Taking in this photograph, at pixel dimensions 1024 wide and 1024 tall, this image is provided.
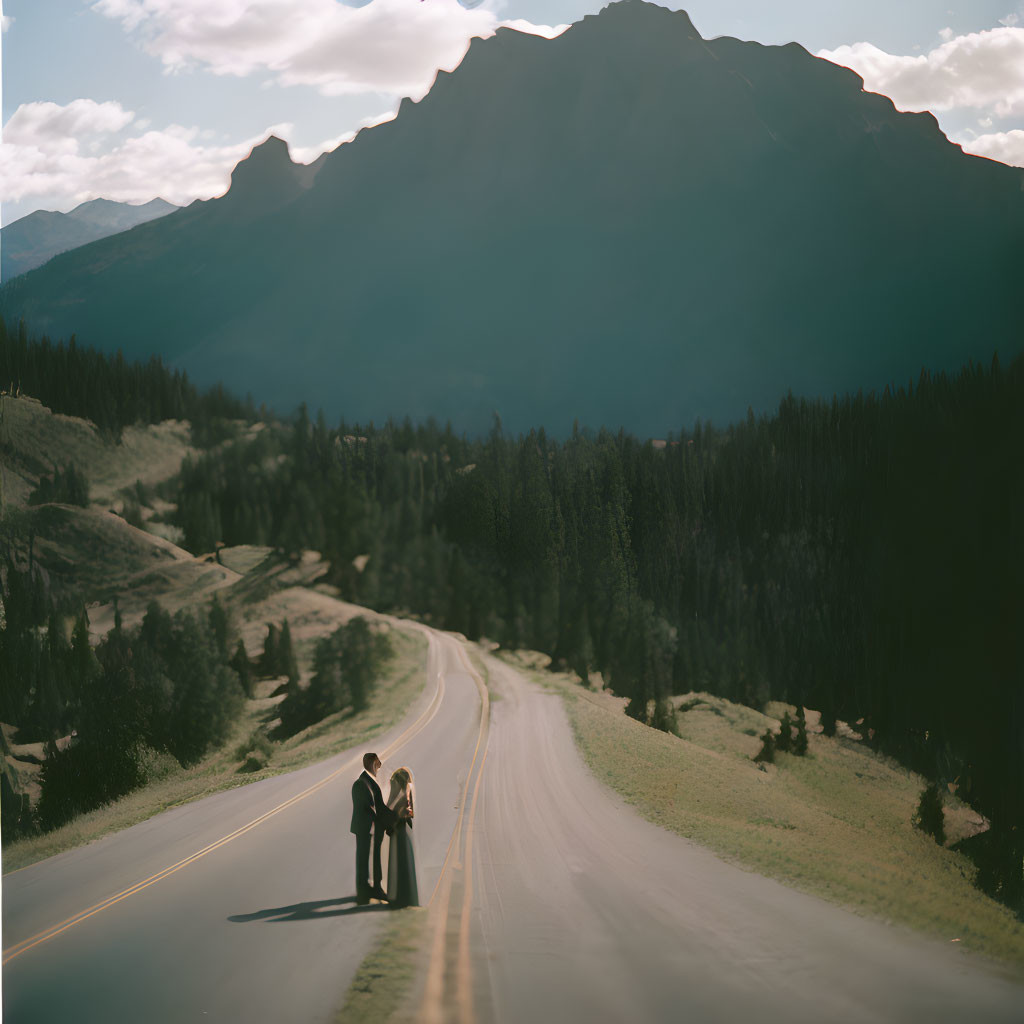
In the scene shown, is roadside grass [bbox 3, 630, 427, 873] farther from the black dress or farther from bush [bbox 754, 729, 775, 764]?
bush [bbox 754, 729, 775, 764]

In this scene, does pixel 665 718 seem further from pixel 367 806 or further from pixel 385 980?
pixel 385 980

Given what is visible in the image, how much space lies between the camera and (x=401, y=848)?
25.1 feet

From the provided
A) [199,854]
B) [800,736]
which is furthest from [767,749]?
[199,854]

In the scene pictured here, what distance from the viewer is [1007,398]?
1143 centimetres

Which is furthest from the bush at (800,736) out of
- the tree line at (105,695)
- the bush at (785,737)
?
the tree line at (105,695)

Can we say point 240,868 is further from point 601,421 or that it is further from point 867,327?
point 867,327

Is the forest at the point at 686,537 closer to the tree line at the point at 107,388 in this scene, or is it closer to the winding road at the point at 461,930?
the tree line at the point at 107,388

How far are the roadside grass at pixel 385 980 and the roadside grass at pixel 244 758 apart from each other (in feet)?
12.6

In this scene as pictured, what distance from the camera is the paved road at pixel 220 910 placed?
707cm

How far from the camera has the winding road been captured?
23.4 feet

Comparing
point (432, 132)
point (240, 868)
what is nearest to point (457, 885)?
point (240, 868)

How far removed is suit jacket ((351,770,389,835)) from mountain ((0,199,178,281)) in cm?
1155

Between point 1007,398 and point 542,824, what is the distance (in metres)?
10.4

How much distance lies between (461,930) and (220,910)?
2863 millimetres
